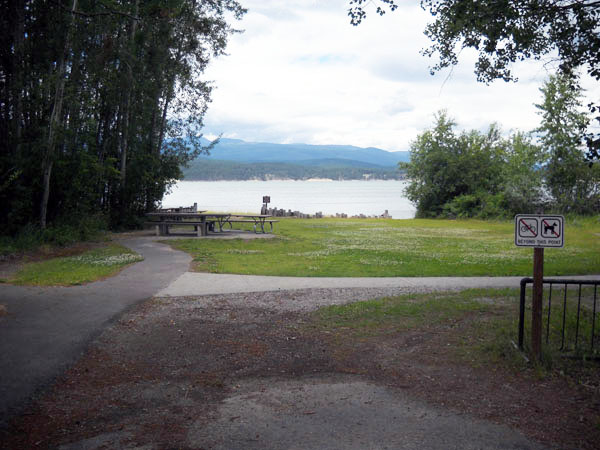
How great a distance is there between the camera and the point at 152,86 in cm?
2380

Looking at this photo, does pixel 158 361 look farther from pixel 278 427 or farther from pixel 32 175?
pixel 32 175

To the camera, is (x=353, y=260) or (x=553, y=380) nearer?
(x=553, y=380)

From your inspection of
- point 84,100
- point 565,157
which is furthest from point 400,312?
point 565,157

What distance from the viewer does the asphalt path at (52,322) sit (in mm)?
5516

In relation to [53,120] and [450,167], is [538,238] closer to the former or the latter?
[53,120]

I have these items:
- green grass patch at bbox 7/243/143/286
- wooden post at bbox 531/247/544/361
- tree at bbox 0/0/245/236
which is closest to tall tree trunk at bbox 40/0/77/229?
tree at bbox 0/0/245/236

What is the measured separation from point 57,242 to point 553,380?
1569 centimetres

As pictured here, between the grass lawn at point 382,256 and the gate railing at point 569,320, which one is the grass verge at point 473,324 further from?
the grass lawn at point 382,256

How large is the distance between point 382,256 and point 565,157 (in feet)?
83.6

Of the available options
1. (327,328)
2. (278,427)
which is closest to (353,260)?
(327,328)

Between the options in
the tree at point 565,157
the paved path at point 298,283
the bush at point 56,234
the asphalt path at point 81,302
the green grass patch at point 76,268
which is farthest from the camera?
the tree at point 565,157

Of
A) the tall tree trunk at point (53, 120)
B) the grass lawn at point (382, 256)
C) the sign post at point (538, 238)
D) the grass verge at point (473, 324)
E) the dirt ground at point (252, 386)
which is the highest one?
the tall tree trunk at point (53, 120)

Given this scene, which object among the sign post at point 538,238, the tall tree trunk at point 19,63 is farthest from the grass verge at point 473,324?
the tall tree trunk at point 19,63

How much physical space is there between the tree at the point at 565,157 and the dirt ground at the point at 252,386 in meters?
31.3
